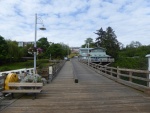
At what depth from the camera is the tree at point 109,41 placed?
10914cm

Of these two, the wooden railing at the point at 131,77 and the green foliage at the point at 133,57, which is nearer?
the wooden railing at the point at 131,77

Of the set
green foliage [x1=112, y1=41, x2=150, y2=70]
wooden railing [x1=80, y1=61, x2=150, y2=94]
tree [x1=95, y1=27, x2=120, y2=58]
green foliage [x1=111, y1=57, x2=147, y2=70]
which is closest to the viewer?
wooden railing [x1=80, y1=61, x2=150, y2=94]

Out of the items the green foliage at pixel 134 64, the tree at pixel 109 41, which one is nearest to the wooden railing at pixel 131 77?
the green foliage at pixel 134 64

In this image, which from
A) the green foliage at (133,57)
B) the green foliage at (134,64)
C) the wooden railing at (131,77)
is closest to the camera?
the wooden railing at (131,77)

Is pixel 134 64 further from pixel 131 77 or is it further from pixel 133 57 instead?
pixel 131 77

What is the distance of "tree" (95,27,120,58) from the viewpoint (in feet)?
358

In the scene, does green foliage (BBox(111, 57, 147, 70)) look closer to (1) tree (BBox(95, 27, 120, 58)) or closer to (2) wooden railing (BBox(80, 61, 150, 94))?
(1) tree (BBox(95, 27, 120, 58))

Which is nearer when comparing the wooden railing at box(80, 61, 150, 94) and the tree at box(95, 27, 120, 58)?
the wooden railing at box(80, 61, 150, 94)

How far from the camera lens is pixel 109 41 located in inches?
4584

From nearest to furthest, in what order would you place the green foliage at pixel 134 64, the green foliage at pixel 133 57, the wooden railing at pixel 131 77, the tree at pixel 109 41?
1. the wooden railing at pixel 131 77
2. the green foliage at pixel 134 64
3. the green foliage at pixel 133 57
4. the tree at pixel 109 41

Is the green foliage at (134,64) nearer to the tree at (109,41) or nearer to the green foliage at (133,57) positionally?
the green foliage at (133,57)

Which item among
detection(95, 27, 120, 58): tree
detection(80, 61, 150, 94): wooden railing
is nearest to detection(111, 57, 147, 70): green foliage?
detection(95, 27, 120, 58): tree

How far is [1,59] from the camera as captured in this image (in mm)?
72875

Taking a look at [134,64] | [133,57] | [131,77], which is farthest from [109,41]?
[131,77]
